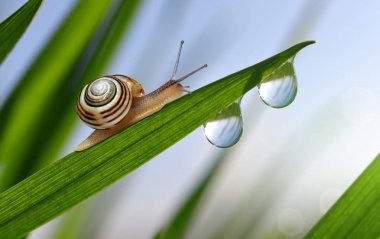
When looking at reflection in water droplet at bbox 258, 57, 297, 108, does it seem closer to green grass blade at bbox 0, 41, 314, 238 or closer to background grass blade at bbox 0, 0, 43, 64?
green grass blade at bbox 0, 41, 314, 238

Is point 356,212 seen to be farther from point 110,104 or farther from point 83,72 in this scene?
point 83,72

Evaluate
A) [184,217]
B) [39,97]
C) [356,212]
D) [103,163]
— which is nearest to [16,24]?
[103,163]

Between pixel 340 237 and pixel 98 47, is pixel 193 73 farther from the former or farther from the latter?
pixel 340 237

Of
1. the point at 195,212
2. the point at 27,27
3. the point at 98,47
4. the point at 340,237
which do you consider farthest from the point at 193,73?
the point at 340,237

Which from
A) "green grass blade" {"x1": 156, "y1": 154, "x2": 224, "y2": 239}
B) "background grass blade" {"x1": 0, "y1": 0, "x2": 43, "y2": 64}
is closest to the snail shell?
"background grass blade" {"x1": 0, "y1": 0, "x2": 43, "y2": 64}

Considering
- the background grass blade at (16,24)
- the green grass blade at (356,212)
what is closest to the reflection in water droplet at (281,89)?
the green grass blade at (356,212)

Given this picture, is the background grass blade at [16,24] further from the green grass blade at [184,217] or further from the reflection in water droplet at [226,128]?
the green grass blade at [184,217]
